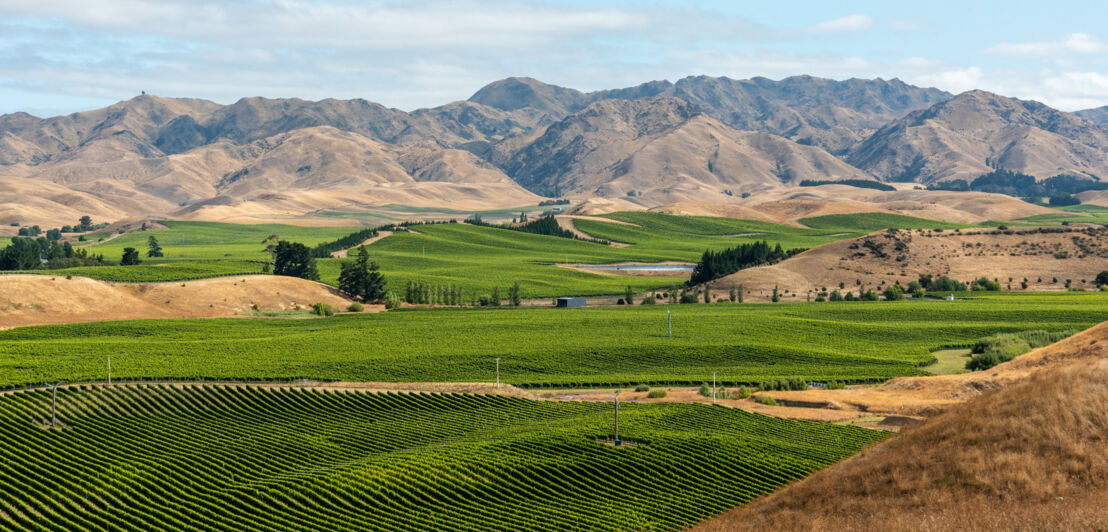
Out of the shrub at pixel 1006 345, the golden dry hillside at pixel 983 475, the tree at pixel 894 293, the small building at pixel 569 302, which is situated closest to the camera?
the golden dry hillside at pixel 983 475

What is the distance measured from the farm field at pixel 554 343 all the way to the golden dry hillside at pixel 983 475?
5230 centimetres

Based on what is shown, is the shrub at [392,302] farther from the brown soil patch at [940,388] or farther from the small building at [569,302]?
the brown soil patch at [940,388]

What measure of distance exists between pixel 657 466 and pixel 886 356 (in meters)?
65.7

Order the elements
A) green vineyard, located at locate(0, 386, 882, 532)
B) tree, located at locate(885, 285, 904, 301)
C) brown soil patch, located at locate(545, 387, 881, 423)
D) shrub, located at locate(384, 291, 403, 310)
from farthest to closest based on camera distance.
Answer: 1. tree, located at locate(885, 285, 904, 301)
2. shrub, located at locate(384, 291, 403, 310)
3. brown soil patch, located at locate(545, 387, 881, 423)
4. green vineyard, located at locate(0, 386, 882, 532)

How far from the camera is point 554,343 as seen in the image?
136125 millimetres

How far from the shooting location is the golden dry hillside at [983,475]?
1784 inches

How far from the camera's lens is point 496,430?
271 ft

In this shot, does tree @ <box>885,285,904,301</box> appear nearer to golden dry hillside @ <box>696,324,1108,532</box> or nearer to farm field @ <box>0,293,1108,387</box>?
farm field @ <box>0,293,1108,387</box>

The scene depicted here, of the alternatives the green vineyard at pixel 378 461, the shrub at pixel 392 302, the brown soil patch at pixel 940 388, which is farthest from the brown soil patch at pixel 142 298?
the brown soil patch at pixel 940 388

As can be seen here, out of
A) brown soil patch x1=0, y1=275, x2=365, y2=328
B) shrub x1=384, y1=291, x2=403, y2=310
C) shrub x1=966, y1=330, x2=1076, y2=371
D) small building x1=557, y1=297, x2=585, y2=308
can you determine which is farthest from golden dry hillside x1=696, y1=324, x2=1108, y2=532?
brown soil patch x1=0, y1=275, x2=365, y2=328

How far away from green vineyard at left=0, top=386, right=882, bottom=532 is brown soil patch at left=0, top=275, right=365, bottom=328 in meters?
76.8

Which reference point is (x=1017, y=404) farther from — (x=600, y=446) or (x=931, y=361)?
(x=931, y=361)

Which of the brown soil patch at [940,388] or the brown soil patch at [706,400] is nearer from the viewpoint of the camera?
the brown soil patch at [706,400]

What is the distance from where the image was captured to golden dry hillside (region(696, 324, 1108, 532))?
149 feet
